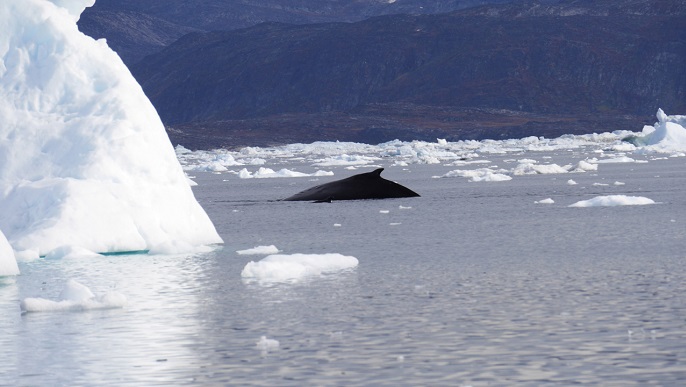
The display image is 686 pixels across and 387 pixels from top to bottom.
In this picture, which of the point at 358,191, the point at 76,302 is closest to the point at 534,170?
the point at 358,191

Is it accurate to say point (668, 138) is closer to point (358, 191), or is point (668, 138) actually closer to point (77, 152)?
point (358, 191)

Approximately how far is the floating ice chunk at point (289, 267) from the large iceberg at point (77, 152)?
3289mm

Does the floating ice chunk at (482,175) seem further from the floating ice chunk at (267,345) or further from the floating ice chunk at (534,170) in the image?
the floating ice chunk at (267,345)

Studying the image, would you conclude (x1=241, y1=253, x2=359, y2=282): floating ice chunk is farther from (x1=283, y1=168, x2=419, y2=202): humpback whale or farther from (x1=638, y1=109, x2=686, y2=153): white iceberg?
(x1=638, y1=109, x2=686, y2=153): white iceberg

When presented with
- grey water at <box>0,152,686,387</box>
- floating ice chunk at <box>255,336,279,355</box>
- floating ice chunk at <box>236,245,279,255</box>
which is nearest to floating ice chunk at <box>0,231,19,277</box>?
grey water at <box>0,152,686,387</box>

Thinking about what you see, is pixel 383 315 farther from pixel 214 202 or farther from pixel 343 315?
pixel 214 202

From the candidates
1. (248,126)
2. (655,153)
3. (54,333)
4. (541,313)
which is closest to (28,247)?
(54,333)

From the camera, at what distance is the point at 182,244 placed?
67.3ft

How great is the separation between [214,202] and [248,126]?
6306 inches

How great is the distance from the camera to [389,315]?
13.6 m

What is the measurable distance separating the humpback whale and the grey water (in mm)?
12202

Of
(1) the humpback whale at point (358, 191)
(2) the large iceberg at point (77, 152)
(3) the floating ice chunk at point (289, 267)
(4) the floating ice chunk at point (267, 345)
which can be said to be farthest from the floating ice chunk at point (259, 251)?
(1) the humpback whale at point (358, 191)

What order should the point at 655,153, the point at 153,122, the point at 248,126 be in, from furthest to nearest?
the point at 248,126
the point at 655,153
the point at 153,122

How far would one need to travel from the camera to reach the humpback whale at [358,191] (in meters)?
36.9
